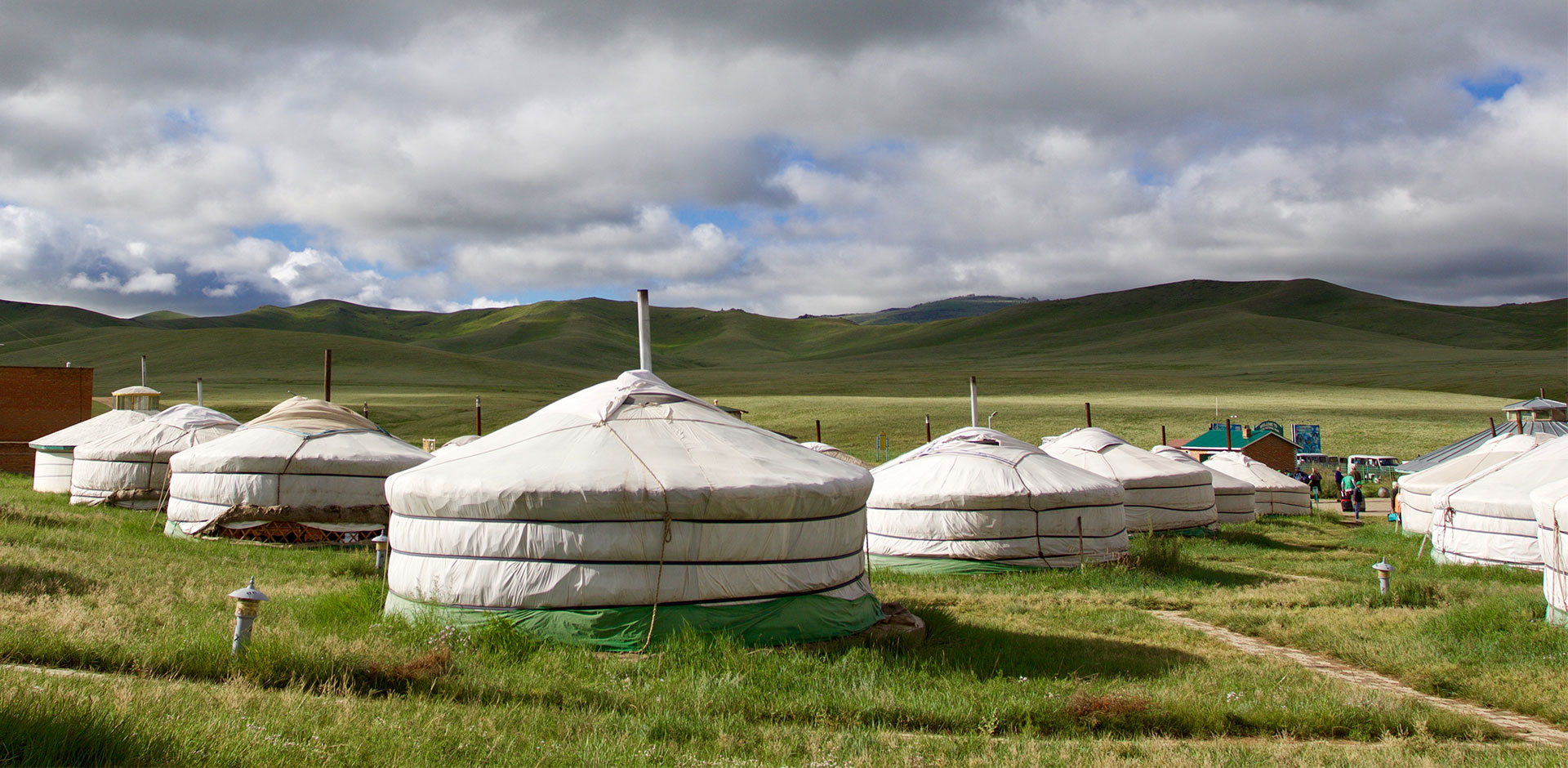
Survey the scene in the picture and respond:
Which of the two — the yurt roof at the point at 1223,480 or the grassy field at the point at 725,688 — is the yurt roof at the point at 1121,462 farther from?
the grassy field at the point at 725,688

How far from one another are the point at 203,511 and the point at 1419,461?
2086 cm

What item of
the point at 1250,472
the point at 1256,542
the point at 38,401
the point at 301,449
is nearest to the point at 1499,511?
the point at 1256,542

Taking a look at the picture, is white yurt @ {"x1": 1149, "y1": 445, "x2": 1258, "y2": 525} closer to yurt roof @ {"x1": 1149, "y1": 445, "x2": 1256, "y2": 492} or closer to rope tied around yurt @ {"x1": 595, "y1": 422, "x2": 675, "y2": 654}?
Result: yurt roof @ {"x1": 1149, "y1": 445, "x2": 1256, "y2": 492}

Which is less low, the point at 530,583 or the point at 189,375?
the point at 189,375

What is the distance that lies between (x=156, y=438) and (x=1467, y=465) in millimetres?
20262

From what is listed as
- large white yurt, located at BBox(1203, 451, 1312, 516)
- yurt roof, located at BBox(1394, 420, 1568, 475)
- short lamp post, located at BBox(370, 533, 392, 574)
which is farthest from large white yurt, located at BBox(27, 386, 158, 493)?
yurt roof, located at BBox(1394, 420, 1568, 475)

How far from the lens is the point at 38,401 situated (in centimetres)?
2711

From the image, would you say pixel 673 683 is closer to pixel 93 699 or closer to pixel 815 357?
pixel 93 699

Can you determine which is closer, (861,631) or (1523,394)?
(861,631)

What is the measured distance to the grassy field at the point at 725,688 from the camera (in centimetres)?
412

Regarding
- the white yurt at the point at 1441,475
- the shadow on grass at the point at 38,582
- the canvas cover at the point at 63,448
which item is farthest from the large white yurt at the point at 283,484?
the white yurt at the point at 1441,475

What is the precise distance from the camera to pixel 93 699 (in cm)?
420

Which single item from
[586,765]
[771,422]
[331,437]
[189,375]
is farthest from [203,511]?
[189,375]

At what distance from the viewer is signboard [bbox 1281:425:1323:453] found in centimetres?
3422
